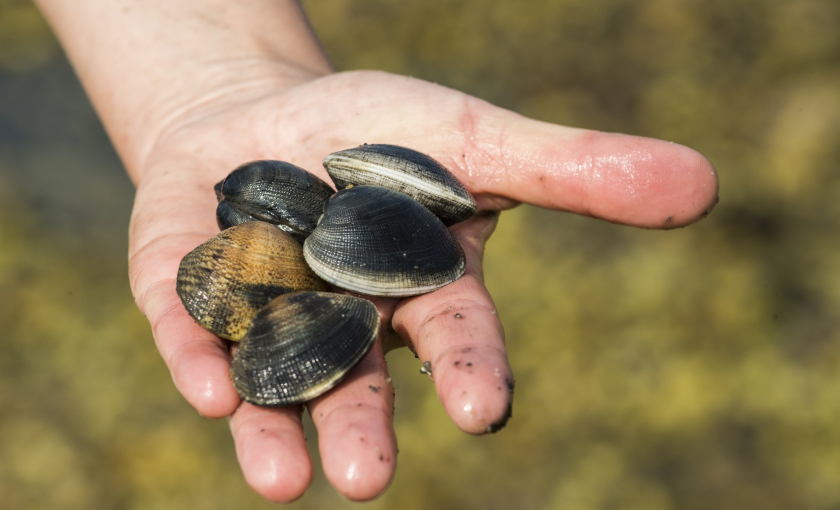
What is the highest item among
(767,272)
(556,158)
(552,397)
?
(556,158)

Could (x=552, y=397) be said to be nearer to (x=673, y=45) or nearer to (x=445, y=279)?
(x=445, y=279)

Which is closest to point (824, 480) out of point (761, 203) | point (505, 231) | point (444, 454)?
point (761, 203)

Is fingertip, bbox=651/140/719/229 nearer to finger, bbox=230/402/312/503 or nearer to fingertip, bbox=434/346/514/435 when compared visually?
fingertip, bbox=434/346/514/435

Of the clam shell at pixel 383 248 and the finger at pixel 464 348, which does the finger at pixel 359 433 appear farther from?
the clam shell at pixel 383 248

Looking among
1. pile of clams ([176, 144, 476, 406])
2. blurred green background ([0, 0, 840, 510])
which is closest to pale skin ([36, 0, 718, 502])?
pile of clams ([176, 144, 476, 406])

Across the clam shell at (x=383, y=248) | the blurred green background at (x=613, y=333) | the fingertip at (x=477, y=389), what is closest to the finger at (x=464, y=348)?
the fingertip at (x=477, y=389)

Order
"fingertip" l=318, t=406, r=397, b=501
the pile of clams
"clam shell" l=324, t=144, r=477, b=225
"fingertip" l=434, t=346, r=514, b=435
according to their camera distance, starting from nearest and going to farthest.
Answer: "fingertip" l=318, t=406, r=397, b=501 → "fingertip" l=434, t=346, r=514, b=435 → the pile of clams → "clam shell" l=324, t=144, r=477, b=225
